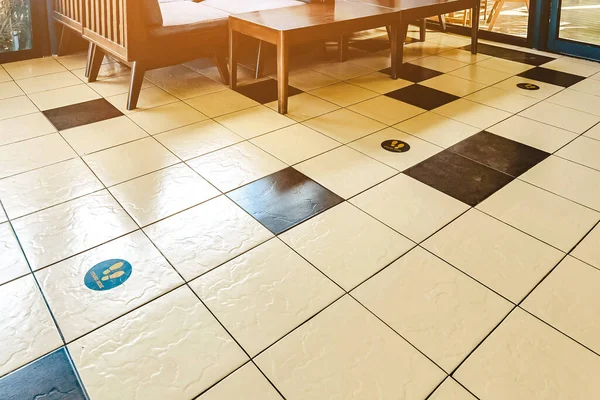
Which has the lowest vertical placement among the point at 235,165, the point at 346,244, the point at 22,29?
the point at 346,244

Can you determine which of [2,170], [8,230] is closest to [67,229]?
[8,230]

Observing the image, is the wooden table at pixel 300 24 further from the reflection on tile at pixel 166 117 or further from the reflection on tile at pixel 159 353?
the reflection on tile at pixel 159 353

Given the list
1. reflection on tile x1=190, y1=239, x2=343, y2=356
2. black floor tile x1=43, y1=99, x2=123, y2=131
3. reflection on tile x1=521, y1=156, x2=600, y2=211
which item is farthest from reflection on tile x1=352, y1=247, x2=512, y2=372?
black floor tile x1=43, y1=99, x2=123, y2=131

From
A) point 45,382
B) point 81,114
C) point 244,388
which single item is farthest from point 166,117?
point 244,388

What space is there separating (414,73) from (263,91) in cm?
112

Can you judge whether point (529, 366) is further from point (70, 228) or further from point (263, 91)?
point (263, 91)

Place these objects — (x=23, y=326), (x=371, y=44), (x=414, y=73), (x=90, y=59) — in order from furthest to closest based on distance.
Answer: (x=371, y=44)
(x=414, y=73)
(x=90, y=59)
(x=23, y=326)

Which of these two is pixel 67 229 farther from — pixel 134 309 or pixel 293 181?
pixel 293 181

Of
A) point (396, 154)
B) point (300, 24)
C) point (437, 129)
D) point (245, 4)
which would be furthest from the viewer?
point (245, 4)

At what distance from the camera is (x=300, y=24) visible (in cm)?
255

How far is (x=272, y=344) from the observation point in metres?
1.23

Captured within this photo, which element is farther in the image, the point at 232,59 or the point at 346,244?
the point at 232,59

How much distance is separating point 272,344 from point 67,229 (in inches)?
36.0

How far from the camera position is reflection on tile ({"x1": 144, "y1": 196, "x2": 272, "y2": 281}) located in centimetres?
152
